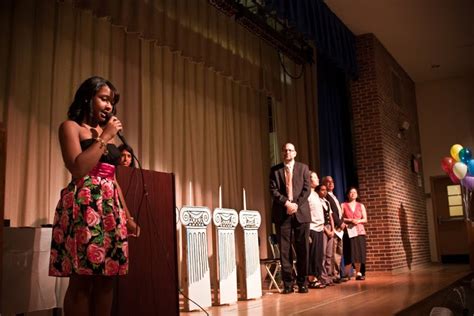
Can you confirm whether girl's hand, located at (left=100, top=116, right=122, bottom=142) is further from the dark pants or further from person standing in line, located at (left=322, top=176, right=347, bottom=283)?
person standing in line, located at (left=322, top=176, right=347, bottom=283)

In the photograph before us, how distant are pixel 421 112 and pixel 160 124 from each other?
296 inches

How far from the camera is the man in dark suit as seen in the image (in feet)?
16.1

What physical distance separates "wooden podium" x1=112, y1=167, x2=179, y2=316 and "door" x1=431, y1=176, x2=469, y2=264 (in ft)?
30.3

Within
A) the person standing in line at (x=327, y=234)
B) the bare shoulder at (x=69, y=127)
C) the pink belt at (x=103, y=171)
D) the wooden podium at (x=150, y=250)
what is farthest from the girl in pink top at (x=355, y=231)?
the bare shoulder at (x=69, y=127)

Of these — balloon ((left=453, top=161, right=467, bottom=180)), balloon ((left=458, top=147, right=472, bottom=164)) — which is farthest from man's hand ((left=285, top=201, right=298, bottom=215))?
balloon ((left=458, top=147, right=472, bottom=164))

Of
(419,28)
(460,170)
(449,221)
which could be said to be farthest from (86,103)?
(449,221)

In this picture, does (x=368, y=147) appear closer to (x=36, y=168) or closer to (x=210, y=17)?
(x=210, y=17)

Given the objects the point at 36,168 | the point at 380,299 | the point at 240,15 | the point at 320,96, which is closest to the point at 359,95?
the point at 320,96

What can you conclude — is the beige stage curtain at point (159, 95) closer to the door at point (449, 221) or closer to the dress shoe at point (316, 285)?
the dress shoe at point (316, 285)

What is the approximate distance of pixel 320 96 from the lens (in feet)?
25.8

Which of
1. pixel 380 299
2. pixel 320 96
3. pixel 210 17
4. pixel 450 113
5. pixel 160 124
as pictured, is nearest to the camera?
pixel 380 299

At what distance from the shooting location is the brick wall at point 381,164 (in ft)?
26.1

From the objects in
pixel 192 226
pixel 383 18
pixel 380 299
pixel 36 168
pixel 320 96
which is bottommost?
pixel 380 299

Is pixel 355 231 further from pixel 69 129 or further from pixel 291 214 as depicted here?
pixel 69 129
